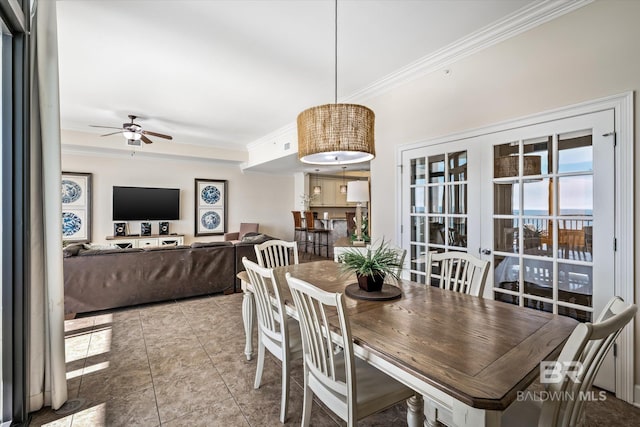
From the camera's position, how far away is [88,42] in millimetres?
2779

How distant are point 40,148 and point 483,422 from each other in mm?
2698

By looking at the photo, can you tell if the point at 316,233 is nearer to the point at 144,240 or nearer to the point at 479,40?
the point at 144,240

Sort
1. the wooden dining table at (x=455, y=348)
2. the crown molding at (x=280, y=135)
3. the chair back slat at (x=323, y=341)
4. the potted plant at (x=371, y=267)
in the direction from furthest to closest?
the crown molding at (x=280, y=135), the potted plant at (x=371, y=267), the chair back slat at (x=323, y=341), the wooden dining table at (x=455, y=348)

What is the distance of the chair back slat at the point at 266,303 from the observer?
1.77 meters

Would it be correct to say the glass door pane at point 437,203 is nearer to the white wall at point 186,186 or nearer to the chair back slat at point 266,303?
the chair back slat at point 266,303

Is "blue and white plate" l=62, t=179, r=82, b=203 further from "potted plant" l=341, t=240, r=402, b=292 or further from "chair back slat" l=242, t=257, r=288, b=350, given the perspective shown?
"potted plant" l=341, t=240, r=402, b=292

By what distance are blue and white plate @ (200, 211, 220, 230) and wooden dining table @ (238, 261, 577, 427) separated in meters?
6.41

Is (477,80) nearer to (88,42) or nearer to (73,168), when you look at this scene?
(88,42)

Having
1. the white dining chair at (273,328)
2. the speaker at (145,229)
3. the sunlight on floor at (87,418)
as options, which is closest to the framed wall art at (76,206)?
the speaker at (145,229)

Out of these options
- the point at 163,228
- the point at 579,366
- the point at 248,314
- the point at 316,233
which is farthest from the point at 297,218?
the point at 579,366

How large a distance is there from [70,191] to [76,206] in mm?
324

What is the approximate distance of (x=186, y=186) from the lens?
745cm

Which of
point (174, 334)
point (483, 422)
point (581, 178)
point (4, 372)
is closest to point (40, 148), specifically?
point (4, 372)

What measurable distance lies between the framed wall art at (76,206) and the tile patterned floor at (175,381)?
11.7 ft
